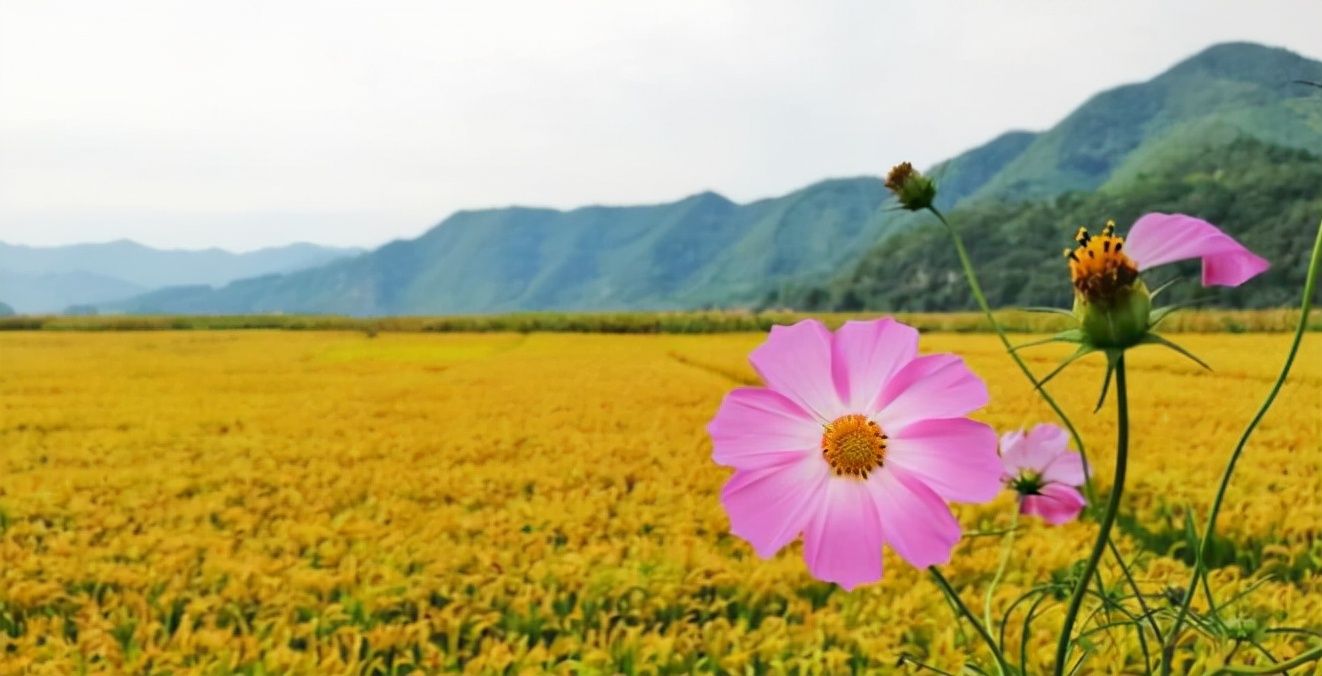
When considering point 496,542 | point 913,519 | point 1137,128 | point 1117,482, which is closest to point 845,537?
point 913,519

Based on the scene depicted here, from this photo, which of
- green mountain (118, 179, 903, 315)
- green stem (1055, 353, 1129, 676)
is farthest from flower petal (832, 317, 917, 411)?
green mountain (118, 179, 903, 315)

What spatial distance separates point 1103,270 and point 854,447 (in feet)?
0.54

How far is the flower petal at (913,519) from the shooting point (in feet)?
1.49

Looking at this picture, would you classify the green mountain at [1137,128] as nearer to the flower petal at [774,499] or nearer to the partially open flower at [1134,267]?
the partially open flower at [1134,267]

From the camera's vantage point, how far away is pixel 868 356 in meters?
0.53

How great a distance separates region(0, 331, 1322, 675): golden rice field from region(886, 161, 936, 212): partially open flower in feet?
2.05

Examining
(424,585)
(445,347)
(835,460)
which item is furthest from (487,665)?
(445,347)

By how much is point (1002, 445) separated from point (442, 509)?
235 cm

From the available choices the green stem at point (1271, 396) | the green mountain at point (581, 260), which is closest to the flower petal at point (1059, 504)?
the green stem at point (1271, 396)

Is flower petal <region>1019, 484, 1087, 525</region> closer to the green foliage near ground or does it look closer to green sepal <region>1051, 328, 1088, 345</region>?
green sepal <region>1051, 328, 1088, 345</region>

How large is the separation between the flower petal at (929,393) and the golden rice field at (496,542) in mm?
649

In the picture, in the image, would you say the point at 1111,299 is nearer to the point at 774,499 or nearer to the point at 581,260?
the point at 774,499

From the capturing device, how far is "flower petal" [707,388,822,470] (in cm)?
50

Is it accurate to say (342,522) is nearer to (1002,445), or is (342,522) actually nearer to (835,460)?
(1002,445)
